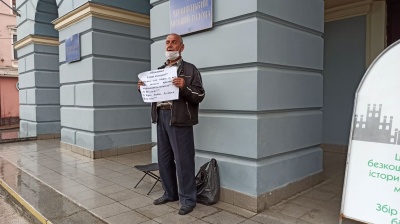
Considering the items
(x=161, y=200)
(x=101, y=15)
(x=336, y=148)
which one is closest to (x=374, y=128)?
(x=161, y=200)

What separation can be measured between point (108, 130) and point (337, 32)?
5.85m

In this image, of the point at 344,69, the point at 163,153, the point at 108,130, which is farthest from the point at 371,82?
the point at 108,130

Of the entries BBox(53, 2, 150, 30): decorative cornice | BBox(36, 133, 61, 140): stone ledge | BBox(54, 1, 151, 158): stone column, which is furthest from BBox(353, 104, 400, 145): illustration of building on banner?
BBox(36, 133, 61, 140): stone ledge

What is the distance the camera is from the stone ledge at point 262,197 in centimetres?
367

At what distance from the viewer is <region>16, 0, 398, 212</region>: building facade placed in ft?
12.1

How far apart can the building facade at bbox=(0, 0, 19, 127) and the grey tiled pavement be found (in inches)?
593

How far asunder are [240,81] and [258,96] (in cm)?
31

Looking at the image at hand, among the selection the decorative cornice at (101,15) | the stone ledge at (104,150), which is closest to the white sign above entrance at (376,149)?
the stone ledge at (104,150)

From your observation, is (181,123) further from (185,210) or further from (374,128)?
(374,128)

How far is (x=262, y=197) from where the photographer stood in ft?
12.2

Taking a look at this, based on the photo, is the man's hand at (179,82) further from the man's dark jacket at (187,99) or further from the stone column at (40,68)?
the stone column at (40,68)

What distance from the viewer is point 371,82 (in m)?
2.78

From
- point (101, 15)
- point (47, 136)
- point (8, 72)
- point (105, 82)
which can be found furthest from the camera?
point (8, 72)

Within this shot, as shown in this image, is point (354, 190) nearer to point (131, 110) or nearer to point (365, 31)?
point (365, 31)
